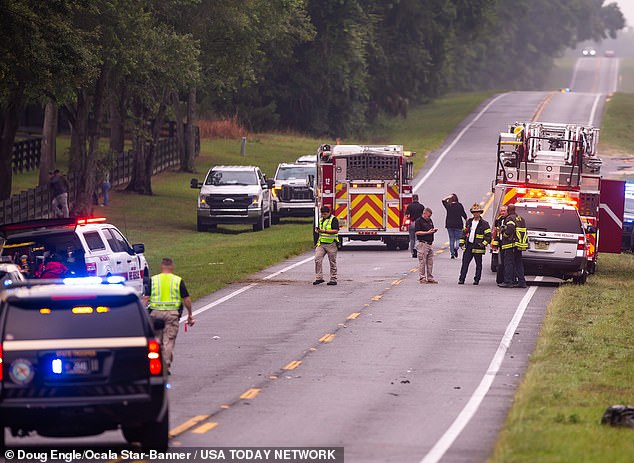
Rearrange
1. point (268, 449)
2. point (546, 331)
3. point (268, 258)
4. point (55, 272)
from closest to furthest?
1. point (268, 449)
2. point (55, 272)
3. point (546, 331)
4. point (268, 258)

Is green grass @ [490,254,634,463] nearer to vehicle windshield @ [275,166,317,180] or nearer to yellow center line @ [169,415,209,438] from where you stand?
yellow center line @ [169,415,209,438]

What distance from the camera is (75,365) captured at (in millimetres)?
12938

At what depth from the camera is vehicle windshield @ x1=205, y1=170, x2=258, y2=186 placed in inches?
1909

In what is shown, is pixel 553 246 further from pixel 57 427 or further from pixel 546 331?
pixel 57 427

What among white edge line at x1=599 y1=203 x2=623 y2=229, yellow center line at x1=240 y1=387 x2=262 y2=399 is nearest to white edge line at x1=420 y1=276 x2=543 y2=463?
yellow center line at x1=240 y1=387 x2=262 y2=399

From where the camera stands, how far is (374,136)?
299 ft

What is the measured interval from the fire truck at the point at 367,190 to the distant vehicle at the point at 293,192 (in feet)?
35.2

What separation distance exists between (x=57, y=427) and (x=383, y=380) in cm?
677

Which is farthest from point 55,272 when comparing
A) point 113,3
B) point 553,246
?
point 113,3

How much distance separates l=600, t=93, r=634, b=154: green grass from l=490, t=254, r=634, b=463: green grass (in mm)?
50268

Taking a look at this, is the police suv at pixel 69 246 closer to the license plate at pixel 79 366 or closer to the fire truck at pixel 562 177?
the license plate at pixel 79 366

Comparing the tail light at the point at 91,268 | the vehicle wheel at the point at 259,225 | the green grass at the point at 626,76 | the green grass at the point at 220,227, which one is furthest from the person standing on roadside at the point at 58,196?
the green grass at the point at 626,76

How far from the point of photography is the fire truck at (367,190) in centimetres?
3950

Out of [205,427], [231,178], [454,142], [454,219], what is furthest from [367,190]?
[454,142]
